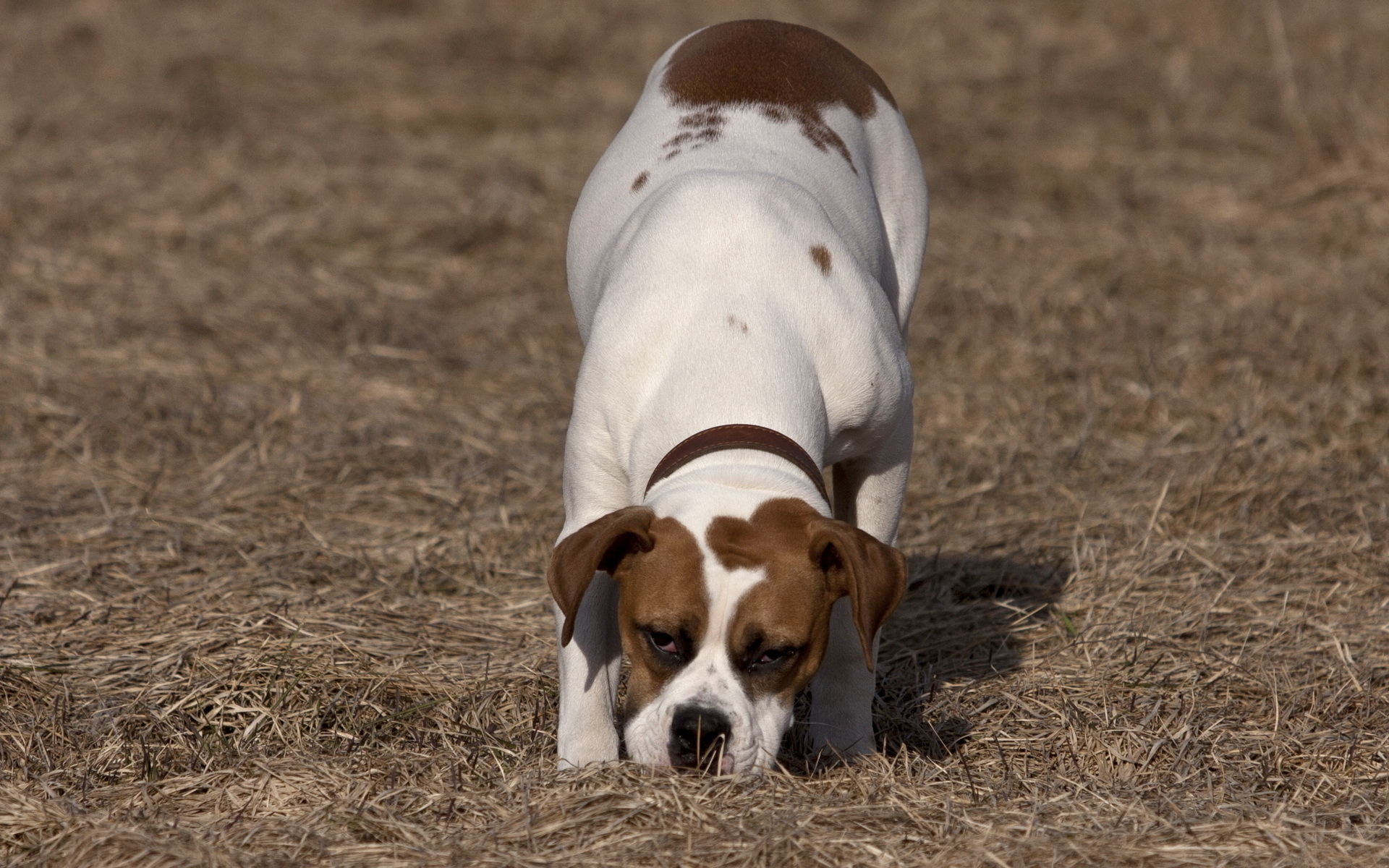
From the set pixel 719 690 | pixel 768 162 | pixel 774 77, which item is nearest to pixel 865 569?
pixel 719 690

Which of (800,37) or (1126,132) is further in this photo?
(1126,132)

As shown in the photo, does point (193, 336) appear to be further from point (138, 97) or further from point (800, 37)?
point (138, 97)

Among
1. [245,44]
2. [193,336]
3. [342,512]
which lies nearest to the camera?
[342,512]

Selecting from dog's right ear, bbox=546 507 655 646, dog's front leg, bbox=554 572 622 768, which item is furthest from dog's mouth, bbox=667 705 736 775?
dog's front leg, bbox=554 572 622 768

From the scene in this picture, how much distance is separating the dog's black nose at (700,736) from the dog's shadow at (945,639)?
0.53m

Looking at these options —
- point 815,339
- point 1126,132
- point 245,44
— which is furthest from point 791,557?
point 245,44

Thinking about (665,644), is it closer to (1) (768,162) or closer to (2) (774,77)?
(1) (768,162)

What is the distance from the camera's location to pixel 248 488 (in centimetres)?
614

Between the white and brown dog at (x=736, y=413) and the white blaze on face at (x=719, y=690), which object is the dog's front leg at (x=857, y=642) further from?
the white blaze on face at (x=719, y=690)

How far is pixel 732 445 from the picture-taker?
3.94m

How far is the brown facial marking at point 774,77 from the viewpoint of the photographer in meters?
5.14

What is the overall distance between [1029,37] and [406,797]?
1128 cm

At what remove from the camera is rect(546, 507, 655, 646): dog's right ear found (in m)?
3.65

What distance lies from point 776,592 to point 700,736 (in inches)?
14.9
